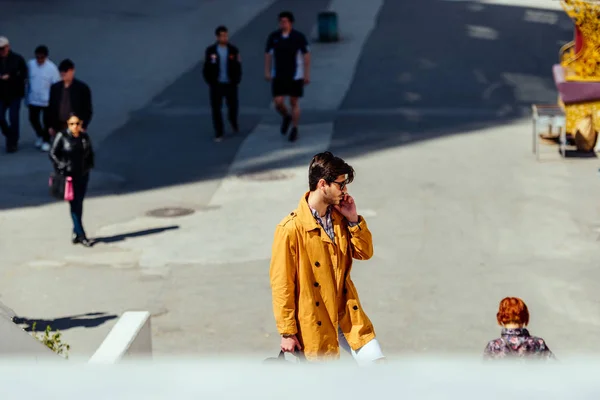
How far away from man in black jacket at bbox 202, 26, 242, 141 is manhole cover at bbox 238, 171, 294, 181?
84.0 inches

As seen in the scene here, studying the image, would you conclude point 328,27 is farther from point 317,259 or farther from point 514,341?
point 317,259

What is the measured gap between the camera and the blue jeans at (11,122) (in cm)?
1783

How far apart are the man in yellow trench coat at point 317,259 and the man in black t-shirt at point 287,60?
10951 millimetres

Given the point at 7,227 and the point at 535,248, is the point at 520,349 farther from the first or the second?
the point at 7,227

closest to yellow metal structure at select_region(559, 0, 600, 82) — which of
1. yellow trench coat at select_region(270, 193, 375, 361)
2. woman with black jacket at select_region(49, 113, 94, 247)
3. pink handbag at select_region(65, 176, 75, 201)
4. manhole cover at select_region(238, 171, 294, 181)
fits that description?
manhole cover at select_region(238, 171, 294, 181)

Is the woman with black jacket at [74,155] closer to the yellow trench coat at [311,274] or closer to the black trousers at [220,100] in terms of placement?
the black trousers at [220,100]

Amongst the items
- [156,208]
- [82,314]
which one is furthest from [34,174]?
[82,314]

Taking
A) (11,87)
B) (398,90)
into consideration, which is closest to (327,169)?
(11,87)

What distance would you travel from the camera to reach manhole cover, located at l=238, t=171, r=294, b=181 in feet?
52.8

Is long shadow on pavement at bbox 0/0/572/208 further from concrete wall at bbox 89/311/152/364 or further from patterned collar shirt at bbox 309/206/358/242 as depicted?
patterned collar shirt at bbox 309/206/358/242

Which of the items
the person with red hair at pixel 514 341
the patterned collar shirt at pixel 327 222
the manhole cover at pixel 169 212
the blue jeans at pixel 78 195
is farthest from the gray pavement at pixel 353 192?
the patterned collar shirt at pixel 327 222

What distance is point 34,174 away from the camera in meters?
16.5

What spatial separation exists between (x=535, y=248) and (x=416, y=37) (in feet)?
46.4

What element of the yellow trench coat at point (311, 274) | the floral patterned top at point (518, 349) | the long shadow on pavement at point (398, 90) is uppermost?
the yellow trench coat at point (311, 274)
